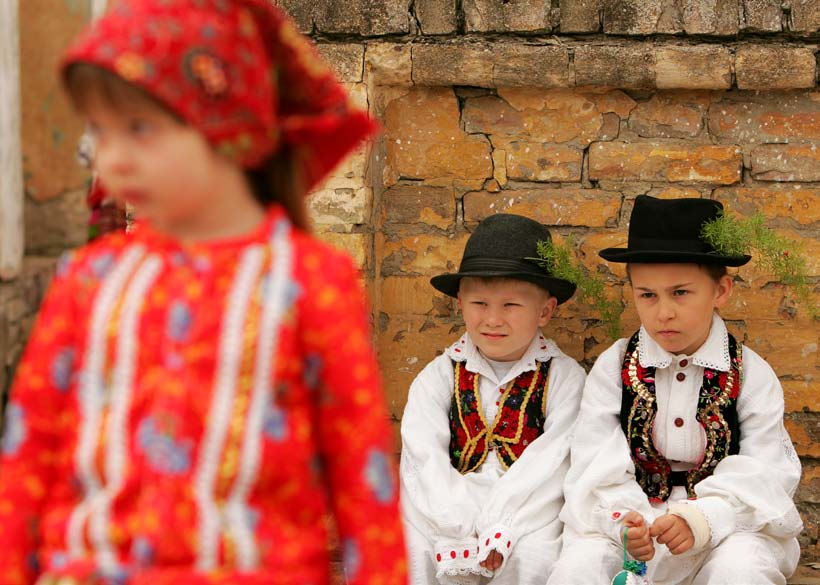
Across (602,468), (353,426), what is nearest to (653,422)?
(602,468)

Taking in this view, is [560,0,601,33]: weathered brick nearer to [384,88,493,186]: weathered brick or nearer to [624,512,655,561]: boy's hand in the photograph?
[384,88,493,186]: weathered brick

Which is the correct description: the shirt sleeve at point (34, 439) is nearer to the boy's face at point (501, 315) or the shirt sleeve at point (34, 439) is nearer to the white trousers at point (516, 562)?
the white trousers at point (516, 562)

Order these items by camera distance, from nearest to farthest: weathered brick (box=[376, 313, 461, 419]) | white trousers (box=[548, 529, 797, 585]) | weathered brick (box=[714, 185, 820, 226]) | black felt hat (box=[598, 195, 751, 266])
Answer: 1. white trousers (box=[548, 529, 797, 585])
2. black felt hat (box=[598, 195, 751, 266])
3. weathered brick (box=[714, 185, 820, 226])
4. weathered brick (box=[376, 313, 461, 419])

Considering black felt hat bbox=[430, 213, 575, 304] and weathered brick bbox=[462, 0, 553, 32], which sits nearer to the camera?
black felt hat bbox=[430, 213, 575, 304]

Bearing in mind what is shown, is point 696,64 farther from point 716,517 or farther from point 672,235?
point 716,517

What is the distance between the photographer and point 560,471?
3555 millimetres

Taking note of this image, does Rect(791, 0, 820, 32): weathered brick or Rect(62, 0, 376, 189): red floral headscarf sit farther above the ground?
Rect(791, 0, 820, 32): weathered brick

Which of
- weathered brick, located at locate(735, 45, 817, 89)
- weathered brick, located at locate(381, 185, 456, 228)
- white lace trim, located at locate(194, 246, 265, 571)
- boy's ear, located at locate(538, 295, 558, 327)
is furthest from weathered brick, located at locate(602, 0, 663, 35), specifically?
white lace trim, located at locate(194, 246, 265, 571)

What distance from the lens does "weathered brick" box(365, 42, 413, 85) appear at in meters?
3.96

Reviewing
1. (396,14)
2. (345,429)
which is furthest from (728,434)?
(345,429)

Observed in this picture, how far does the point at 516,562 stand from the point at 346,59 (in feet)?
6.16

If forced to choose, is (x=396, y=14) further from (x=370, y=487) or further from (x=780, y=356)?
(x=370, y=487)

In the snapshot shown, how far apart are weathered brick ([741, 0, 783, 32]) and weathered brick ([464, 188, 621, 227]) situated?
0.77 meters

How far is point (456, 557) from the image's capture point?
3359 millimetres
